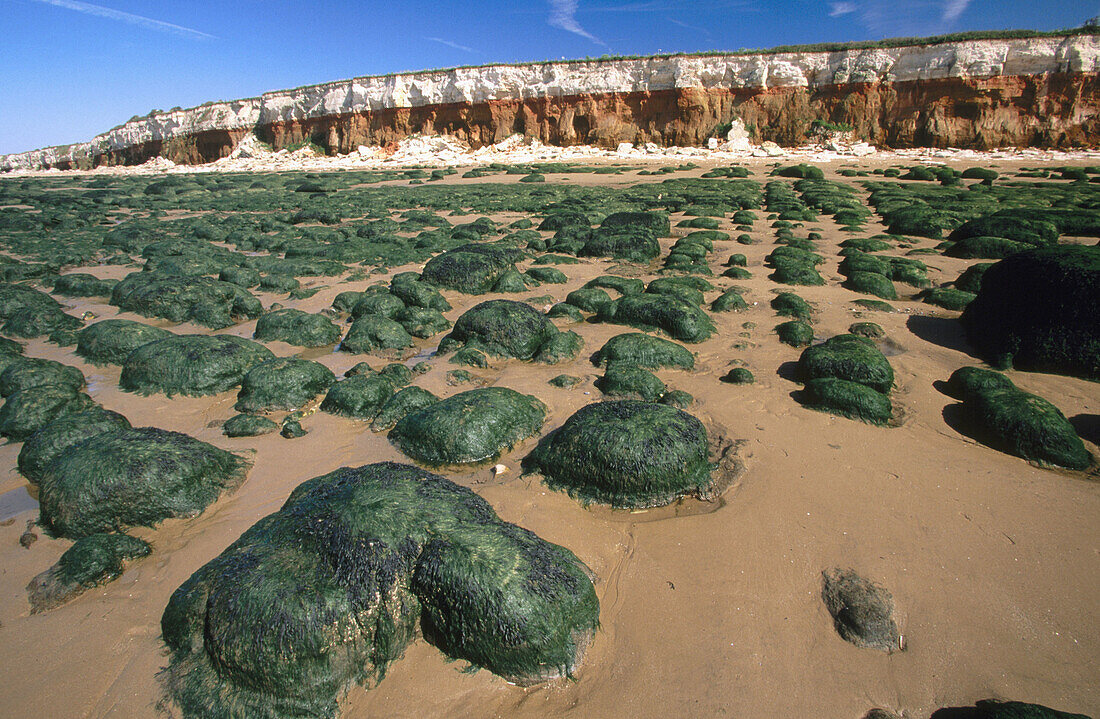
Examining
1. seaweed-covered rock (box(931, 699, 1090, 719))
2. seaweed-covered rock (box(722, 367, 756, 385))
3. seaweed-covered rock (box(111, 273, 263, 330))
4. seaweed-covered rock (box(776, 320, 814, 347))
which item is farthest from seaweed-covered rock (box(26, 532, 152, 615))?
seaweed-covered rock (box(776, 320, 814, 347))

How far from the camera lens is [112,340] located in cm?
737

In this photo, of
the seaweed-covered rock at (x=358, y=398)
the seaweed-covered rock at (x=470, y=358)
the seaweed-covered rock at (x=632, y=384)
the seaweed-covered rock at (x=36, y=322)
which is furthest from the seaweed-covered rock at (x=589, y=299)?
the seaweed-covered rock at (x=36, y=322)

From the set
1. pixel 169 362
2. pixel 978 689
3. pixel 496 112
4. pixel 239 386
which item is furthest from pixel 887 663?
pixel 496 112

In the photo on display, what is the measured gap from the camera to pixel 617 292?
31.3ft

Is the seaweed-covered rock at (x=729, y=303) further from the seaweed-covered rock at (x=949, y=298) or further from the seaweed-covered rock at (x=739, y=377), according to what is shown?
the seaweed-covered rock at (x=949, y=298)

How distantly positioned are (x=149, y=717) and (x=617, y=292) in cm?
817

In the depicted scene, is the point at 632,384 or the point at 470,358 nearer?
the point at 632,384

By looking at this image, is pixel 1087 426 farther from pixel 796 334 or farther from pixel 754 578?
pixel 754 578

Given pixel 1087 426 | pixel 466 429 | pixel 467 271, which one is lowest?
pixel 1087 426

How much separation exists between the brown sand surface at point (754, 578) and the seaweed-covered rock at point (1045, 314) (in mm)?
489

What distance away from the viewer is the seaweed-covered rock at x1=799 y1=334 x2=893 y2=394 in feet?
19.1

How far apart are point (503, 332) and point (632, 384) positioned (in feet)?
6.89

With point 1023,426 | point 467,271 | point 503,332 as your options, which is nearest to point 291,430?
point 503,332

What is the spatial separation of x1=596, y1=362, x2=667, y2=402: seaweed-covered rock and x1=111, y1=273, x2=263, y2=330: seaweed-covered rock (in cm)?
673
